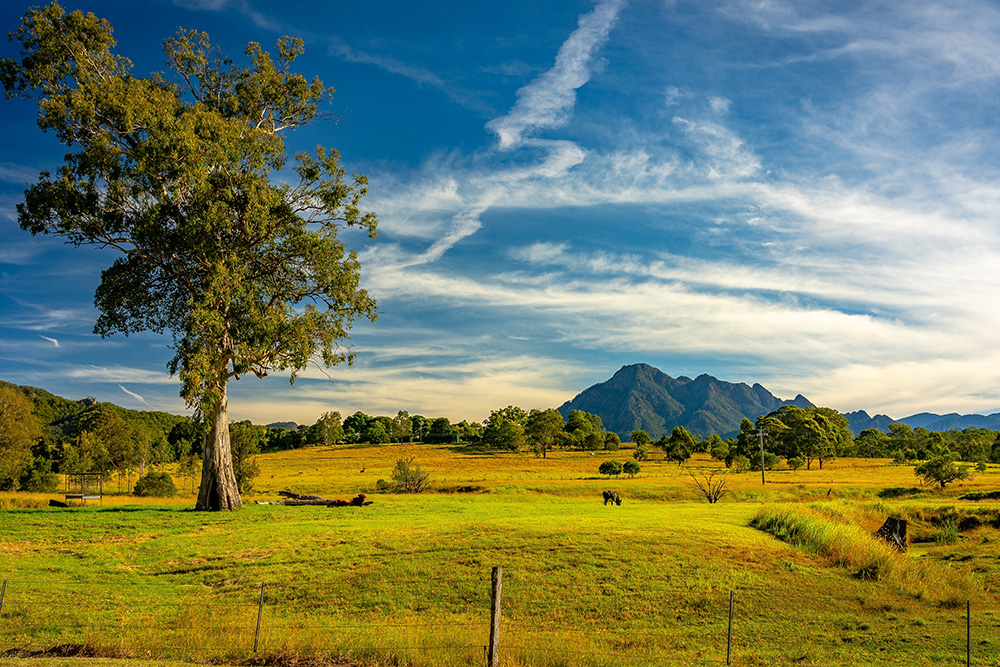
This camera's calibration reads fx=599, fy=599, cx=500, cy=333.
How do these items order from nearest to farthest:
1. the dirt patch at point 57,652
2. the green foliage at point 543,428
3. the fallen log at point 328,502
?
the dirt patch at point 57,652 < the fallen log at point 328,502 < the green foliage at point 543,428

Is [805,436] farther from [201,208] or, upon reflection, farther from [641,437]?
[201,208]

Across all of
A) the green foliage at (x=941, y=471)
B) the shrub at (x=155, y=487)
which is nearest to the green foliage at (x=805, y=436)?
the green foliage at (x=941, y=471)

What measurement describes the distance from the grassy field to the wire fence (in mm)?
81

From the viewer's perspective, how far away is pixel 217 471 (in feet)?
111

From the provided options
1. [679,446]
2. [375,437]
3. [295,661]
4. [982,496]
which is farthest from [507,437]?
[295,661]

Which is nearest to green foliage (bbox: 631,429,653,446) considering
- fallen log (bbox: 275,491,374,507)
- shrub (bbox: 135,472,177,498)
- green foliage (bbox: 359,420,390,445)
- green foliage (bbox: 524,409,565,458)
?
green foliage (bbox: 524,409,565,458)

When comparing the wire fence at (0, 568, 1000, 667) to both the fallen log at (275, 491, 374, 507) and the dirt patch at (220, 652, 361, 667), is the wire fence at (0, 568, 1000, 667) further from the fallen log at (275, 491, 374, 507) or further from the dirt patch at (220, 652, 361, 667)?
the fallen log at (275, 491, 374, 507)

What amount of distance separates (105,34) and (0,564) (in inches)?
1088

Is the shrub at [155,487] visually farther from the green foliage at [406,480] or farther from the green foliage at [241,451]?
the green foliage at [406,480]

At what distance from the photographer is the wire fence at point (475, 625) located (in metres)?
12.8

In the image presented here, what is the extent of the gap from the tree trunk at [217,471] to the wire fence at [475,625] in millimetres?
14739

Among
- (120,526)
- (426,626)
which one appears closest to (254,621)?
(426,626)

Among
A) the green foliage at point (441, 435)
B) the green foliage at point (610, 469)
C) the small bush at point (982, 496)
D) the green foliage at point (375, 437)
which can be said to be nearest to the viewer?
the small bush at point (982, 496)

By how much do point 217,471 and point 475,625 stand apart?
23139mm
